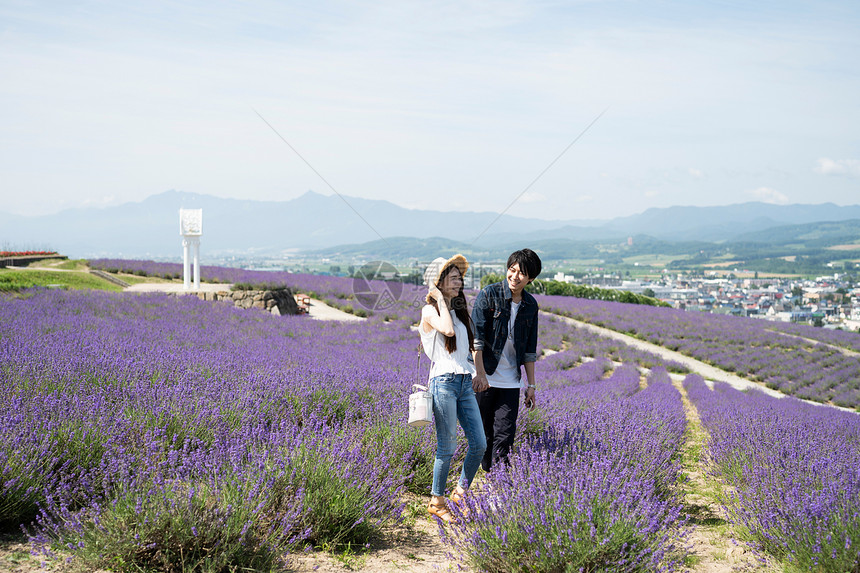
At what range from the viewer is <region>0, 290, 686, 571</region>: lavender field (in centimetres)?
242

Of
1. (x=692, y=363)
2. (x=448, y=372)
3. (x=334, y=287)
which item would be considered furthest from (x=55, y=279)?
(x=692, y=363)

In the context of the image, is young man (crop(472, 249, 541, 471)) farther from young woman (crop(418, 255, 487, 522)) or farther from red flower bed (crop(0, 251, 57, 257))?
red flower bed (crop(0, 251, 57, 257))

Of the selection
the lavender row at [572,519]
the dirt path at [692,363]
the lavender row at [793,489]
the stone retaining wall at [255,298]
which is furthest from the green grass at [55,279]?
the dirt path at [692,363]

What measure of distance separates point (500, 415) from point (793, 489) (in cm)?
161

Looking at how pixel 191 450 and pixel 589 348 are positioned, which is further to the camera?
pixel 589 348

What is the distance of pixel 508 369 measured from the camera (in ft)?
12.2

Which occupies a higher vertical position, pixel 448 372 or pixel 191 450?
pixel 448 372

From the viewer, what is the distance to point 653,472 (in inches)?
141

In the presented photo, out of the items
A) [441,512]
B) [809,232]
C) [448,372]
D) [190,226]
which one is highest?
[809,232]

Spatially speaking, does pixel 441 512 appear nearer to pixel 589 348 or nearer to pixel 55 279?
pixel 589 348

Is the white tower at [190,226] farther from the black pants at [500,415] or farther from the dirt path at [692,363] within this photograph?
the black pants at [500,415]

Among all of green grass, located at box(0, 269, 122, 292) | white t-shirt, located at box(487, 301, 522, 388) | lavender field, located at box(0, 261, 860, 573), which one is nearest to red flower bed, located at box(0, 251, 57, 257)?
green grass, located at box(0, 269, 122, 292)

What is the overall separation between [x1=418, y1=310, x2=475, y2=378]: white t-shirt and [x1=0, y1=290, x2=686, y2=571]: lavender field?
59 centimetres

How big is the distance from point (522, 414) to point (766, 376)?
38.3 feet
